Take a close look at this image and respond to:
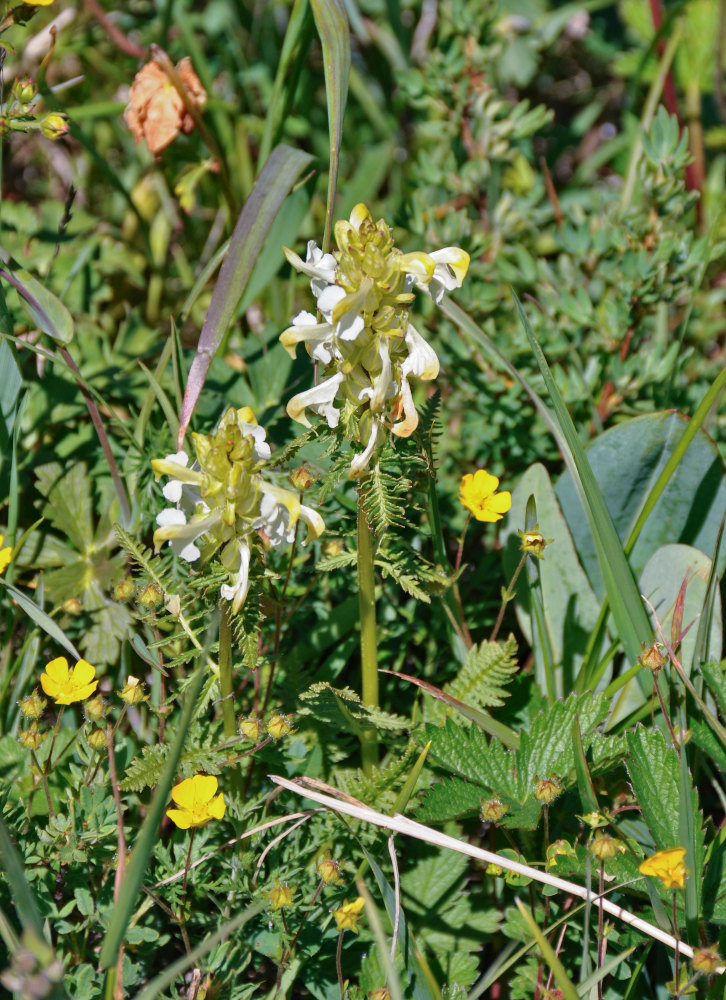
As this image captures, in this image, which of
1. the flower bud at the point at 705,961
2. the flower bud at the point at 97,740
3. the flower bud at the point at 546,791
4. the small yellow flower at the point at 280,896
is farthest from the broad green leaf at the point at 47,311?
the flower bud at the point at 705,961

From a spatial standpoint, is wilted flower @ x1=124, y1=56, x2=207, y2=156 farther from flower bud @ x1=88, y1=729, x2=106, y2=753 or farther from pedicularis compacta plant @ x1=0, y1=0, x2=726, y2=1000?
flower bud @ x1=88, y1=729, x2=106, y2=753

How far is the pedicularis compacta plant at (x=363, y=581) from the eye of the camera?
1.35 m

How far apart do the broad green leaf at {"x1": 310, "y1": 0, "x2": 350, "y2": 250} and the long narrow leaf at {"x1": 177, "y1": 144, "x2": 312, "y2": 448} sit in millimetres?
139

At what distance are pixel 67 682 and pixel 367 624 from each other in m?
0.54

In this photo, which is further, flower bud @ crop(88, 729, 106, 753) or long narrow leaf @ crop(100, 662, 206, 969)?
flower bud @ crop(88, 729, 106, 753)

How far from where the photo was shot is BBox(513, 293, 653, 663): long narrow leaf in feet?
5.11

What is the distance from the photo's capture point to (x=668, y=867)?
1285 millimetres

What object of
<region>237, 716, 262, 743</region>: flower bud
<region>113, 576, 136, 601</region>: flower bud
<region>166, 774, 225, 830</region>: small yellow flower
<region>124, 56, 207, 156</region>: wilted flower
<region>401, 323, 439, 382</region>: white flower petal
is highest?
<region>124, 56, 207, 156</region>: wilted flower

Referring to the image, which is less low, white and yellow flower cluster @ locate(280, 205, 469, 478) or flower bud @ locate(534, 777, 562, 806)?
white and yellow flower cluster @ locate(280, 205, 469, 478)

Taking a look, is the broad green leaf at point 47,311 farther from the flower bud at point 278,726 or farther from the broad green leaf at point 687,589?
the broad green leaf at point 687,589

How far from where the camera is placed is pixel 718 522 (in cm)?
196

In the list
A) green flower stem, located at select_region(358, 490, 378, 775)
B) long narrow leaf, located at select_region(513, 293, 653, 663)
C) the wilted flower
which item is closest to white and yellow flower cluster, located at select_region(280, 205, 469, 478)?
green flower stem, located at select_region(358, 490, 378, 775)

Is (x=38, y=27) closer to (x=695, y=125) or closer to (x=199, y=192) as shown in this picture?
(x=199, y=192)

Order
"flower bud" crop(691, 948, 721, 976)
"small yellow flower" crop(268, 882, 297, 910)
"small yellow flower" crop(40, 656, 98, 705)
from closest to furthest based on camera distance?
"flower bud" crop(691, 948, 721, 976) < "small yellow flower" crop(268, 882, 297, 910) < "small yellow flower" crop(40, 656, 98, 705)
